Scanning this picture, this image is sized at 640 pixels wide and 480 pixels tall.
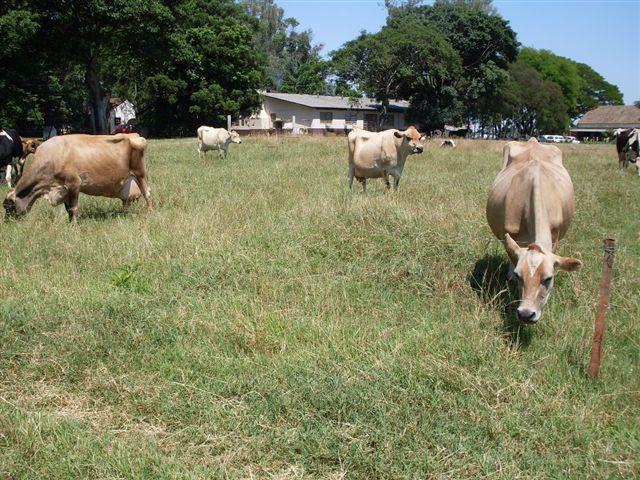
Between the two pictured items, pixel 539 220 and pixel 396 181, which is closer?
pixel 539 220

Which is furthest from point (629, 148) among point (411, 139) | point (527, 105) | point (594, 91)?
point (594, 91)

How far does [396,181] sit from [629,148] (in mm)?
10902

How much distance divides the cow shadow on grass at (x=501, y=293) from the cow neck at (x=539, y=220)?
56 centimetres

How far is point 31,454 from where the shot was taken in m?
3.41

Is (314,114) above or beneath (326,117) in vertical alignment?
above

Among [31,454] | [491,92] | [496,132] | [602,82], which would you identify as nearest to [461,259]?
[31,454]

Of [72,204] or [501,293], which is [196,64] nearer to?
[72,204]

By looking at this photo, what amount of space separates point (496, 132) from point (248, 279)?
3146 inches

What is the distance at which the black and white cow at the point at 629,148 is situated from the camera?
18.2 meters

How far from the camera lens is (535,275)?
462 cm

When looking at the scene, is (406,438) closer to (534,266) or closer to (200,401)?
(200,401)

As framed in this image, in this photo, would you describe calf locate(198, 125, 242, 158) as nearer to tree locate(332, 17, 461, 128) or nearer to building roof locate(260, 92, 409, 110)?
tree locate(332, 17, 461, 128)

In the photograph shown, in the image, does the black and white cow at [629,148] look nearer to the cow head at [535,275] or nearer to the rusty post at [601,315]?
the cow head at [535,275]

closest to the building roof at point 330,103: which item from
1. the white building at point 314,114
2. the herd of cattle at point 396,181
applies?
the white building at point 314,114
